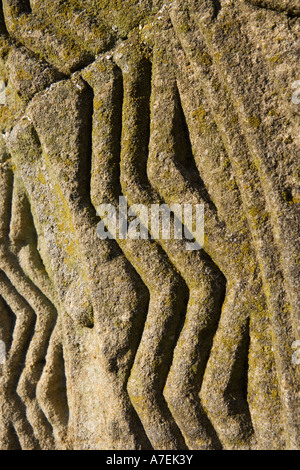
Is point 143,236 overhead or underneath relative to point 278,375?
overhead

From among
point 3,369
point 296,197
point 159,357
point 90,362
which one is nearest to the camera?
point 296,197

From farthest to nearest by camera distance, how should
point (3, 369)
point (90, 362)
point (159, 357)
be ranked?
point (3, 369)
point (90, 362)
point (159, 357)

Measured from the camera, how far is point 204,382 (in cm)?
98

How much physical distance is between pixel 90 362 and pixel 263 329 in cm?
54

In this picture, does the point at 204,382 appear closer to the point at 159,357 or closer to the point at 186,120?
the point at 159,357

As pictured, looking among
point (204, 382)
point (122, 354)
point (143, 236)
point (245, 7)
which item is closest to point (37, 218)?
point (143, 236)

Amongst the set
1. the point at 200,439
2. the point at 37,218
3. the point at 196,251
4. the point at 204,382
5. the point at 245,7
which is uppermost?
the point at 245,7

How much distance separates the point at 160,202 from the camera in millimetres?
1029

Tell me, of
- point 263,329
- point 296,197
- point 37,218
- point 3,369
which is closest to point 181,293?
point 263,329

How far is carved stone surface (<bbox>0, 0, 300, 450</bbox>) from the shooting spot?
93 centimetres

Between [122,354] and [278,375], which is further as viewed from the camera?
[122,354]

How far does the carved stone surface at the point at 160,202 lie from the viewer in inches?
36.4

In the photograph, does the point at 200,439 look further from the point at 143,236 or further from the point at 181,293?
the point at 143,236

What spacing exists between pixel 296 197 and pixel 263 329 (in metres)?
0.32
